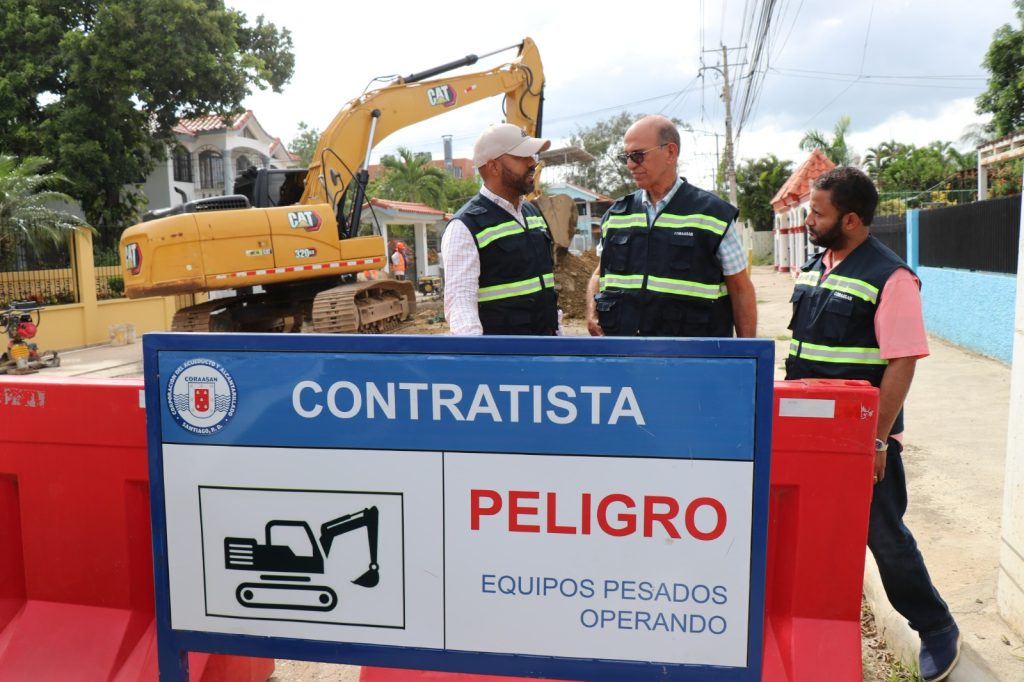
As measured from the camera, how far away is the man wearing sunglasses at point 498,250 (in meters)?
3.35

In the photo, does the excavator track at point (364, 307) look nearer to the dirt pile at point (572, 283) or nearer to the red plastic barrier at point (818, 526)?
the dirt pile at point (572, 283)

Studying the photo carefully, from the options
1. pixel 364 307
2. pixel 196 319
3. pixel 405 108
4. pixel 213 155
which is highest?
pixel 213 155

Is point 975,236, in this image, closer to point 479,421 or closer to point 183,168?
point 479,421

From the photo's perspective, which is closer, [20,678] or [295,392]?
[295,392]

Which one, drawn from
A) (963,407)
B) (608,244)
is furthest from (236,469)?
(963,407)

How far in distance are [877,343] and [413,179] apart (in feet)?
145

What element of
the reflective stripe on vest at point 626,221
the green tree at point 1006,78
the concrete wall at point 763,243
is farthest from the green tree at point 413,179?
the reflective stripe on vest at point 626,221

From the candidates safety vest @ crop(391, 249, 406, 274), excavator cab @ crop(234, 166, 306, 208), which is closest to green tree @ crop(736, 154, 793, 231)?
safety vest @ crop(391, 249, 406, 274)

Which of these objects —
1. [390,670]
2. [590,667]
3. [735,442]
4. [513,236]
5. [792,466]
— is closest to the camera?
[735,442]

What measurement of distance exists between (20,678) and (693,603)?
7.07ft

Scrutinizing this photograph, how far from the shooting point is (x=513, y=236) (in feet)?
11.3

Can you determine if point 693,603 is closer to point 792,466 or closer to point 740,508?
point 740,508

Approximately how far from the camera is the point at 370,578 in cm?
221

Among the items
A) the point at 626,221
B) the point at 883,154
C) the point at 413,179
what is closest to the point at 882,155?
the point at 883,154
